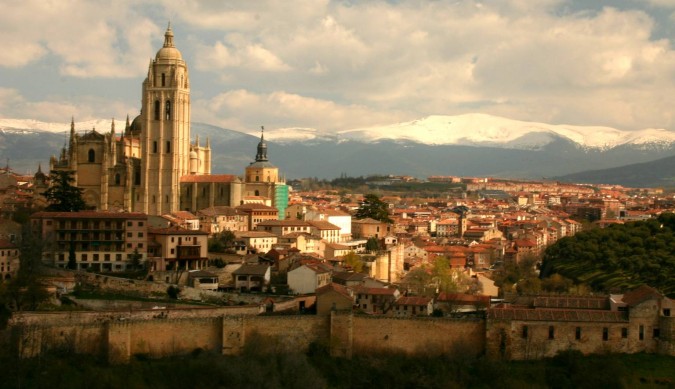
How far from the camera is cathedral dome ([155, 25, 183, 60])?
64.9 metres

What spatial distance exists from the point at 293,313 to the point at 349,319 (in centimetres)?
423

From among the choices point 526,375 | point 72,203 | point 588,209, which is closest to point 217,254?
point 72,203

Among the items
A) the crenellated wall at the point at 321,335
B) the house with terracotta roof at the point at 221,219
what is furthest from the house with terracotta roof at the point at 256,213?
the crenellated wall at the point at 321,335

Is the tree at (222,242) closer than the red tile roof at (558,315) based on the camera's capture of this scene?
No

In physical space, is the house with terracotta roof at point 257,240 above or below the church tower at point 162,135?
below

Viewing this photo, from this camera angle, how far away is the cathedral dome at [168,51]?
64875mm

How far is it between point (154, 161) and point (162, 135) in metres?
1.71

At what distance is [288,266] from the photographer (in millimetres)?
48500

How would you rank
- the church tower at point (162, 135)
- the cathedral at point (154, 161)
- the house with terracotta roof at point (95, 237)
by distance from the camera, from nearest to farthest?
the house with terracotta roof at point (95, 237), the cathedral at point (154, 161), the church tower at point (162, 135)

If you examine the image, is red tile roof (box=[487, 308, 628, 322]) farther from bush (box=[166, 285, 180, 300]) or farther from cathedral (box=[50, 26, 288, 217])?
cathedral (box=[50, 26, 288, 217])

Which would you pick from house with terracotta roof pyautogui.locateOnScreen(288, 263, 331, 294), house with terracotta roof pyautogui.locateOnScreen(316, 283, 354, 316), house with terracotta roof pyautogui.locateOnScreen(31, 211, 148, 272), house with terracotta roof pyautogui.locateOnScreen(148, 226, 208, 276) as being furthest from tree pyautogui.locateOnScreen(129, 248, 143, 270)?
house with terracotta roof pyautogui.locateOnScreen(316, 283, 354, 316)

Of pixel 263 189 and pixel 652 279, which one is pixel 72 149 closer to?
pixel 263 189

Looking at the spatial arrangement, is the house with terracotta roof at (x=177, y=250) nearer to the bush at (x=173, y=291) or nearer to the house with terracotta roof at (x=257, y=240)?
the bush at (x=173, y=291)

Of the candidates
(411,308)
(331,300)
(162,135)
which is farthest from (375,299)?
(162,135)
